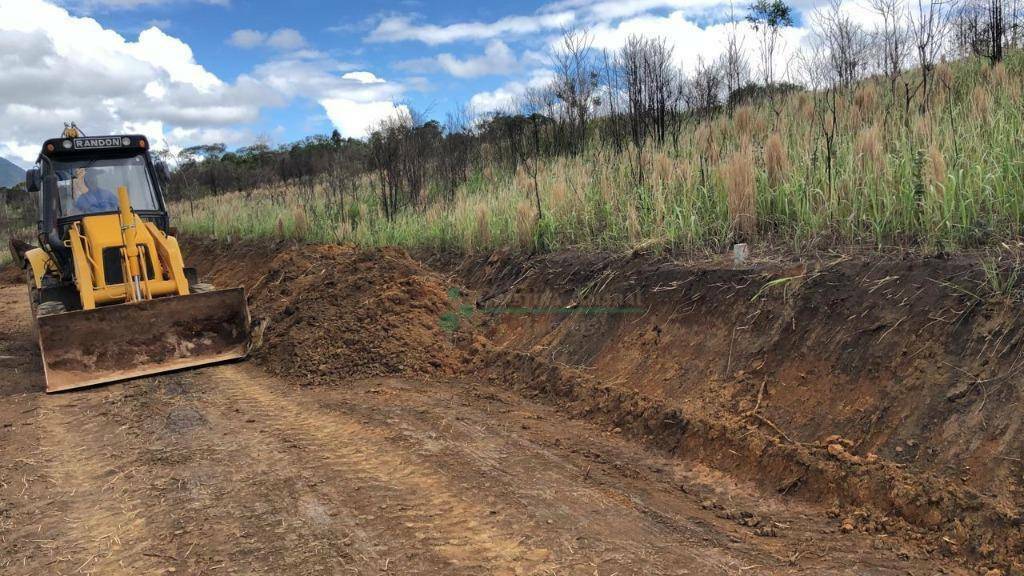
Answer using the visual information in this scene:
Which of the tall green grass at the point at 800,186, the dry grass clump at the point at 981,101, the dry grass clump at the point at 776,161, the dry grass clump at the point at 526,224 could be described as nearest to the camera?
the tall green grass at the point at 800,186

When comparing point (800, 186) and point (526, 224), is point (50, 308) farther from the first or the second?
point (800, 186)

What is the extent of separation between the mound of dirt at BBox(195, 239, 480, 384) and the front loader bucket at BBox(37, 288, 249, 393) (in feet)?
1.50

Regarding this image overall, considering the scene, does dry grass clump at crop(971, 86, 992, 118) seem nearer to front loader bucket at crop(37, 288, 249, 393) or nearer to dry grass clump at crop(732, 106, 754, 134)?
dry grass clump at crop(732, 106, 754, 134)

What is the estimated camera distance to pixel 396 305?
25.0 ft

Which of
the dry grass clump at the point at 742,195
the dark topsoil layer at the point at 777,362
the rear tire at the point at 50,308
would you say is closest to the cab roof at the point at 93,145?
the rear tire at the point at 50,308

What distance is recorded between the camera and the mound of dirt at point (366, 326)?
22.5 ft

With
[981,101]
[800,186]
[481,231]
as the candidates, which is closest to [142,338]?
[481,231]

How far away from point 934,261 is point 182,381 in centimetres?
699

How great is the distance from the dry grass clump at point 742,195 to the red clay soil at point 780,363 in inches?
29.1

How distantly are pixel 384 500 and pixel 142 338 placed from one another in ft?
16.3

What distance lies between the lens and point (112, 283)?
25.5ft

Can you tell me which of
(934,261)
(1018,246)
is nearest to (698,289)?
(934,261)

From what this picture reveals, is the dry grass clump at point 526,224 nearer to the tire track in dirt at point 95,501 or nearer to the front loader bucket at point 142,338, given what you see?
the front loader bucket at point 142,338

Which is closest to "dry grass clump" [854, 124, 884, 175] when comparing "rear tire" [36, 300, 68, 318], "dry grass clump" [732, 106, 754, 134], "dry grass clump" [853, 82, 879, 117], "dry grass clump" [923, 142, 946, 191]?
"dry grass clump" [923, 142, 946, 191]
